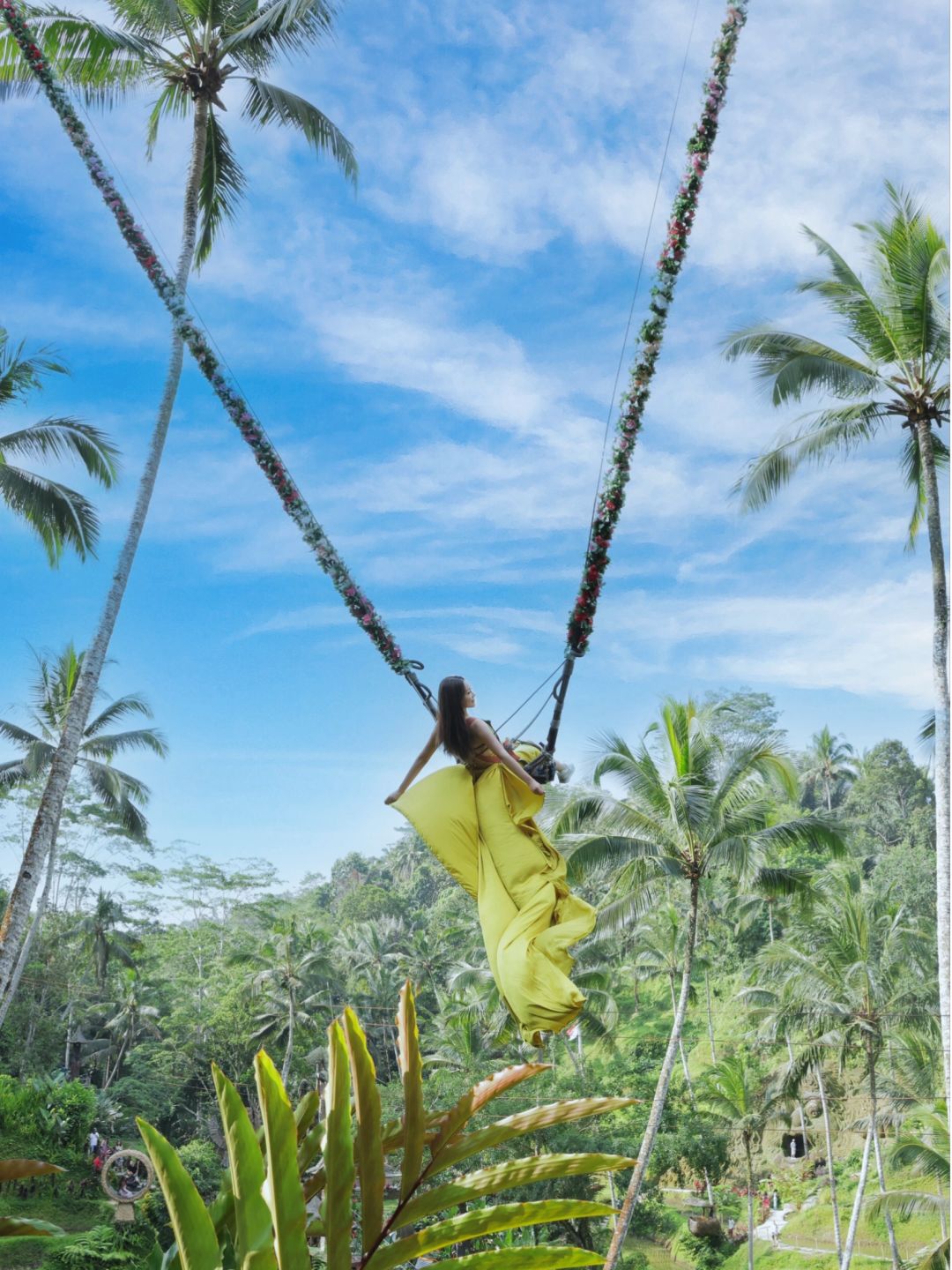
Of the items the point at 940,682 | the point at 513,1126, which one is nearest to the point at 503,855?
the point at 513,1126

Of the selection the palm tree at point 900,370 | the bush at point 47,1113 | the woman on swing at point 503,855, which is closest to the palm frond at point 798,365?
the palm tree at point 900,370

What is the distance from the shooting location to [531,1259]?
1.07 m

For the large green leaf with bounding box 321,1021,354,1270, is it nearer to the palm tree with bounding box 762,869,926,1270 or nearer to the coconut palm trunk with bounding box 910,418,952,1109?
the coconut palm trunk with bounding box 910,418,952,1109

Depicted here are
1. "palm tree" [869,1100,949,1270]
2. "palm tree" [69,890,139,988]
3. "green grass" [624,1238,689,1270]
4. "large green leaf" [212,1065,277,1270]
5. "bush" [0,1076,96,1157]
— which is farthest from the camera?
"palm tree" [69,890,139,988]

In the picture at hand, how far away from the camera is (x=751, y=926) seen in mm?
27625

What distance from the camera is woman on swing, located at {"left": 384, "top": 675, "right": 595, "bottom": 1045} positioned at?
2.30 m

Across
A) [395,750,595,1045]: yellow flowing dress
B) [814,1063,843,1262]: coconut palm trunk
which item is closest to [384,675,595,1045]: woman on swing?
[395,750,595,1045]: yellow flowing dress

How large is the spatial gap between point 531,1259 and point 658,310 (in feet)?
10.6

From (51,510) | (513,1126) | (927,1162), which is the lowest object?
(927,1162)

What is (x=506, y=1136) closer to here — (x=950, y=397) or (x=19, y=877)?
(x=19, y=877)

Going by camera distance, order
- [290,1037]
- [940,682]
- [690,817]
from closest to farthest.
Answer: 1. [940,682]
2. [690,817]
3. [290,1037]

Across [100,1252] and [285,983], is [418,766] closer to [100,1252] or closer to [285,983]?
[100,1252]

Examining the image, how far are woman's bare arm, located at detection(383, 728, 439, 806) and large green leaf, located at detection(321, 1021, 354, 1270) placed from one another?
180 cm

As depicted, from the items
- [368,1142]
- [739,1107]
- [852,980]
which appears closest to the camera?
[368,1142]
